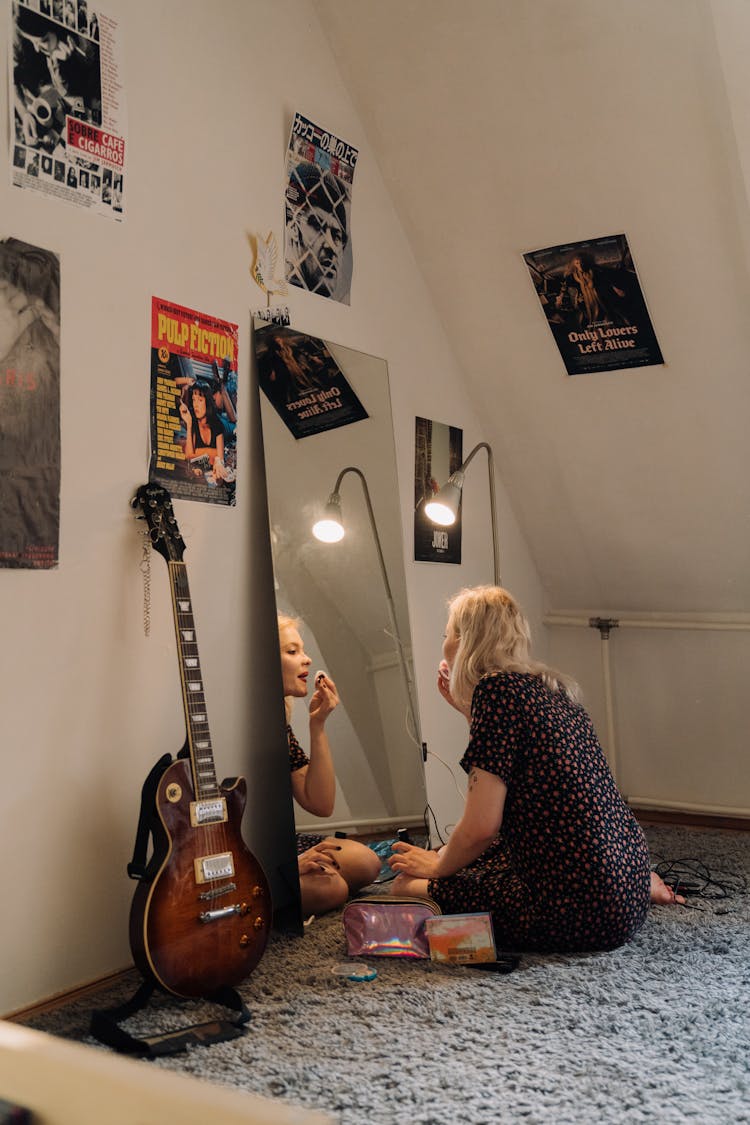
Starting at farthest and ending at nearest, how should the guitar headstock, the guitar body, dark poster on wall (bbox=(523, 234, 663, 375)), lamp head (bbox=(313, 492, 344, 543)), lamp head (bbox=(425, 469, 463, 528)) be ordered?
1. dark poster on wall (bbox=(523, 234, 663, 375))
2. lamp head (bbox=(425, 469, 463, 528))
3. lamp head (bbox=(313, 492, 344, 543))
4. the guitar headstock
5. the guitar body

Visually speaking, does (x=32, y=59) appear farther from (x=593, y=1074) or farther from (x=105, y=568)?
(x=593, y=1074)

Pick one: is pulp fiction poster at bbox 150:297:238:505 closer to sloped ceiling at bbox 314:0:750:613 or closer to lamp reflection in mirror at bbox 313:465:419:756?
lamp reflection in mirror at bbox 313:465:419:756

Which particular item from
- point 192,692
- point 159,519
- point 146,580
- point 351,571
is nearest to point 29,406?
point 159,519

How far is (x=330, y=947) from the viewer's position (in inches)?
100

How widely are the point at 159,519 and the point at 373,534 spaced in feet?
3.05

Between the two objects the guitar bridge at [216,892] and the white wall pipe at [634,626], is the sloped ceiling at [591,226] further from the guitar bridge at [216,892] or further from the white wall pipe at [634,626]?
the guitar bridge at [216,892]

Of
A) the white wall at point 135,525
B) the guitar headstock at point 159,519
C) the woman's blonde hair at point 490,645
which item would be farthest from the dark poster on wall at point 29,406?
the woman's blonde hair at point 490,645

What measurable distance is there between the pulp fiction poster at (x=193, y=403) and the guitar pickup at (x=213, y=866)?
2.90ft

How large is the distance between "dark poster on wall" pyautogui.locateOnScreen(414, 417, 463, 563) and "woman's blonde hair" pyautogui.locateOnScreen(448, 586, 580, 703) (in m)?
0.86

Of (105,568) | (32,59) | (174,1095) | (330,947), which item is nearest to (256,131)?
(32,59)

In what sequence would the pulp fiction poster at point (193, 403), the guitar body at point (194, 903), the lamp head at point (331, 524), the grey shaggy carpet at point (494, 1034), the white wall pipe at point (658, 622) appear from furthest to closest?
the white wall pipe at point (658, 622) → the lamp head at point (331, 524) → the pulp fiction poster at point (193, 403) → the guitar body at point (194, 903) → the grey shaggy carpet at point (494, 1034)

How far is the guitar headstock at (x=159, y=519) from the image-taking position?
2.39m

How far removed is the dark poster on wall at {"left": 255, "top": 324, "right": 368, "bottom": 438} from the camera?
2.88 metres

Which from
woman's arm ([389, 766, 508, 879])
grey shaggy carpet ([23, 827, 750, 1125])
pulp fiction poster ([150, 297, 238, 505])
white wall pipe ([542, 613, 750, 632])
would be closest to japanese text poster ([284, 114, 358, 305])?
pulp fiction poster ([150, 297, 238, 505])
